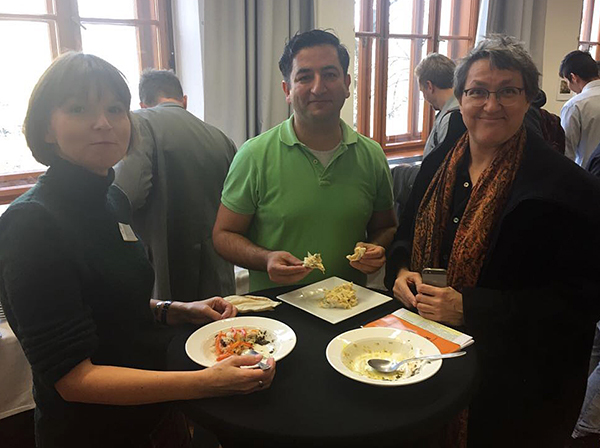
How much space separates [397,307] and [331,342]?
1.15 ft

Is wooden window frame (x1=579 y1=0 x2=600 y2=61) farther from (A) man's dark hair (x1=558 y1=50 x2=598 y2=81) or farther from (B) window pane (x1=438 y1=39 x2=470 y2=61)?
(A) man's dark hair (x1=558 y1=50 x2=598 y2=81)

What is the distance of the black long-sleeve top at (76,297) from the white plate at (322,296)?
16.9 inches

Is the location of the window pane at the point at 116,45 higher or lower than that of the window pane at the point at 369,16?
lower

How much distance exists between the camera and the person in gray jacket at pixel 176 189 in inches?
91.6

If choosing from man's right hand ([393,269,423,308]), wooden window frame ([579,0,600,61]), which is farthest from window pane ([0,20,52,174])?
wooden window frame ([579,0,600,61])

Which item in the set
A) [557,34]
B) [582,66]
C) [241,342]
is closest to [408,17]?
[582,66]

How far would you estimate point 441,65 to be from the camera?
10.7 feet

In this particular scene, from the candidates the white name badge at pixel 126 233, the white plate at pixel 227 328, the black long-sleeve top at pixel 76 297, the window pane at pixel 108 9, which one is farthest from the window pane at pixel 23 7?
the white plate at pixel 227 328

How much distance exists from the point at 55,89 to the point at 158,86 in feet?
5.11

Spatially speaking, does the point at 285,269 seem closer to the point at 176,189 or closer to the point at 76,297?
the point at 76,297

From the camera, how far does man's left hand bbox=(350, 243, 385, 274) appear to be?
1.63m

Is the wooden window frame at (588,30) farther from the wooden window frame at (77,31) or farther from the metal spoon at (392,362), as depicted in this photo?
the metal spoon at (392,362)

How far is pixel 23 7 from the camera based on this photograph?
2684mm

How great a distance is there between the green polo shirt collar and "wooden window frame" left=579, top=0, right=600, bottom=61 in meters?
5.90
